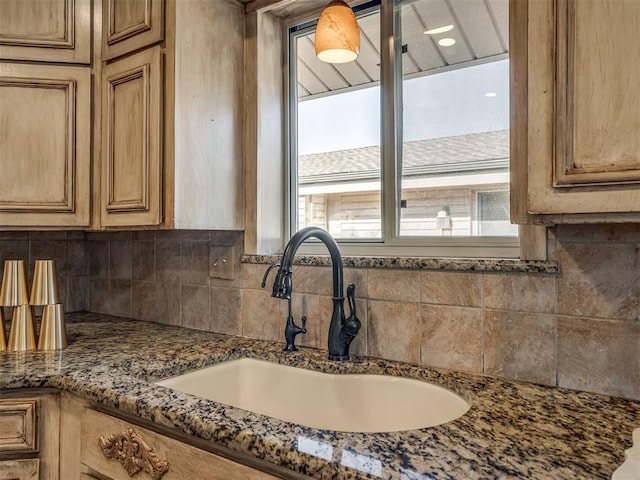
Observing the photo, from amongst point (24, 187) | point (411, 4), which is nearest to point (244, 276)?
point (24, 187)

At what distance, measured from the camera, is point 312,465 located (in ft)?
2.40

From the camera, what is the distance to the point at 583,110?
80 centimetres

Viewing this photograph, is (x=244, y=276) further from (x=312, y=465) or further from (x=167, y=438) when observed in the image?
(x=312, y=465)

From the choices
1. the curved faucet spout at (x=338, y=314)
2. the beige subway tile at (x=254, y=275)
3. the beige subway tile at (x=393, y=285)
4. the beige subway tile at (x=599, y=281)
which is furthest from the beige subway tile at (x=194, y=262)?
the beige subway tile at (x=599, y=281)

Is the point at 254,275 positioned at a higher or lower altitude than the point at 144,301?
Answer: higher

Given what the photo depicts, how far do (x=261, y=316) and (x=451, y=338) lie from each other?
26.7 inches

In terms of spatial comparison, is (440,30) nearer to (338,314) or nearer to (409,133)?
(409,133)

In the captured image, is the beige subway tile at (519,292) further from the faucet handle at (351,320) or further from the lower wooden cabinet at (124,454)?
the lower wooden cabinet at (124,454)

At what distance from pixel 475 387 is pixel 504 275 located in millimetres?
287

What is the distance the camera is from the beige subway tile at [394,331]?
1.31m

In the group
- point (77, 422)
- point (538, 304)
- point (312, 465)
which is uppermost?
point (538, 304)

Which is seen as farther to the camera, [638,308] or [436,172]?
[436,172]

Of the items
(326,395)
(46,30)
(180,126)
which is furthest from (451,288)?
(46,30)

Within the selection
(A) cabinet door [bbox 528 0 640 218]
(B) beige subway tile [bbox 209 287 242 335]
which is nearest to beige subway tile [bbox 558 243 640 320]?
(A) cabinet door [bbox 528 0 640 218]
